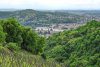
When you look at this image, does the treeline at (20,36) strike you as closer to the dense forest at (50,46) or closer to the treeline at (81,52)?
the dense forest at (50,46)

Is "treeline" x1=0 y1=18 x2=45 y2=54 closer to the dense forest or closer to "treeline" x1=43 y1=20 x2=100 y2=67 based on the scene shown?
the dense forest

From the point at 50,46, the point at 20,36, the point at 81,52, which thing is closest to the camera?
the point at 20,36

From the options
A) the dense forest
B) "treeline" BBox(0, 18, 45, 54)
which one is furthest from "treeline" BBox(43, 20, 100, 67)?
"treeline" BBox(0, 18, 45, 54)

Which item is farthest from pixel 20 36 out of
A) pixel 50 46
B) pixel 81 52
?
pixel 50 46

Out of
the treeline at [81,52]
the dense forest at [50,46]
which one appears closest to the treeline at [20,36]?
the dense forest at [50,46]

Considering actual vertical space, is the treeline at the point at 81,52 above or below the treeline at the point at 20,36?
below

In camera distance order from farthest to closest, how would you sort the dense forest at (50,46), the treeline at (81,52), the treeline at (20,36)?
the treeline at (81,52)
the treeline at (20,36)
the dense forest at (50,46)

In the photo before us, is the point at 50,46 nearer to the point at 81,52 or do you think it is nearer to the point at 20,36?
the point at 81,52

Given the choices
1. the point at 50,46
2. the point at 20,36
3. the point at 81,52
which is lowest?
the point at 50,46

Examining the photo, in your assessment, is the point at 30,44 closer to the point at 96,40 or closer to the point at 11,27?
the point at 11,27

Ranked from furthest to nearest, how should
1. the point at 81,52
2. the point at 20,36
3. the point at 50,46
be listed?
the point at 50,46 < the point at 81,52 < the point at 20,36

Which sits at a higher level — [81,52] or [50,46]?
[81,52]
